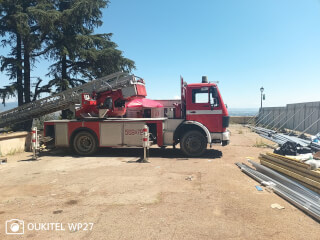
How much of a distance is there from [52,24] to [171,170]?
489 inches

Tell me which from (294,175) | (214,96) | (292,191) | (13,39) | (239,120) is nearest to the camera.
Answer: (292,191)

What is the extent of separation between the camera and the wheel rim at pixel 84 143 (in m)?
9.79

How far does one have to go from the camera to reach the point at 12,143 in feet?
33.2

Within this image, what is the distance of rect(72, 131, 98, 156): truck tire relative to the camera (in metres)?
9.71

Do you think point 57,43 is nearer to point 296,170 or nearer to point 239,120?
point 296,170

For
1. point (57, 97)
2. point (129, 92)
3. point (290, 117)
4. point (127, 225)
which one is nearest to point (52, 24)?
point (57, 97)

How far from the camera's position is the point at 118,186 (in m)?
5.56

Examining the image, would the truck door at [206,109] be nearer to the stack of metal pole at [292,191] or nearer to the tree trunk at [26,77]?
the stack of metal pole at [292,191]

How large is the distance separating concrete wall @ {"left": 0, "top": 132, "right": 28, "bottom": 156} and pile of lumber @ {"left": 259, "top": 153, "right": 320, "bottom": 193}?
10383mm

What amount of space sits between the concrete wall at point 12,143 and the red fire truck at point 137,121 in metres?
1.65

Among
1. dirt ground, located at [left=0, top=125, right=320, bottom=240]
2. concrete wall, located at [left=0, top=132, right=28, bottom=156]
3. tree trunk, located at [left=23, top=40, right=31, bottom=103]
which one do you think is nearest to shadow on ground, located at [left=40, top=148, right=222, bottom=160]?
concrete wall, located at [left=0, top=132, right=28, bottom=156]

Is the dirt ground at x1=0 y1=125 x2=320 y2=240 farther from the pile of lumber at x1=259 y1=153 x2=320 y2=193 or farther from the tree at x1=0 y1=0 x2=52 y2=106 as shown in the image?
the tree at x1=0 y1=0 x2=52 y2=106

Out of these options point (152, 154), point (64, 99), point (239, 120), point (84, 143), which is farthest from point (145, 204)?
point (239, 120)

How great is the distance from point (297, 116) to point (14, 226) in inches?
741
